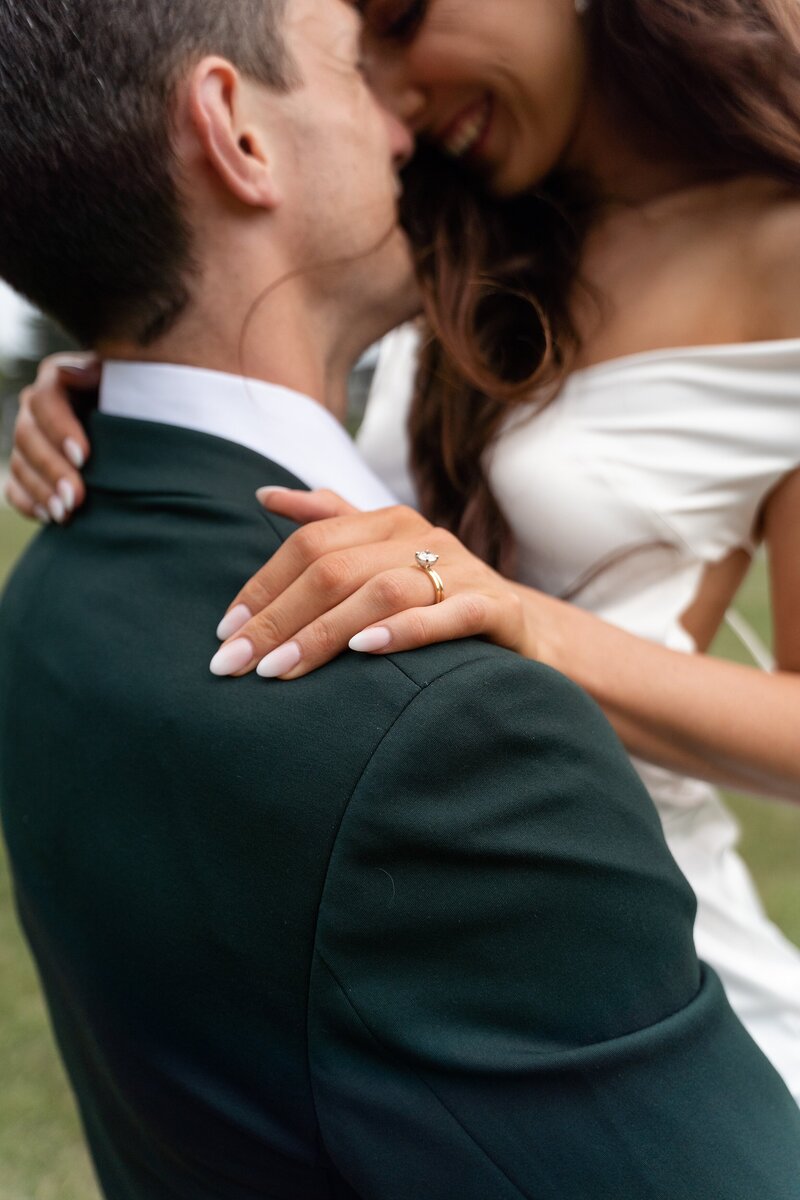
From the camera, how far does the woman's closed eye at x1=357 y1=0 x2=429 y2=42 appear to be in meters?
1.81

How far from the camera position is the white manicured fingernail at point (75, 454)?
5.28ft

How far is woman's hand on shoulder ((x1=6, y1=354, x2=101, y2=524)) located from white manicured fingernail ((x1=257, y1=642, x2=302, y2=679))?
553 mm

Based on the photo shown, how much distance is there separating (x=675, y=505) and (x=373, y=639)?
920 mm

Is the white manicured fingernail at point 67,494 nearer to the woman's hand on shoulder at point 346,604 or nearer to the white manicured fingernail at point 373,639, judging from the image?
the woman's hand on shoulder at point 346,604

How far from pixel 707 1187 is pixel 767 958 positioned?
88cm

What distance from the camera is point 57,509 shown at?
5.17 ft

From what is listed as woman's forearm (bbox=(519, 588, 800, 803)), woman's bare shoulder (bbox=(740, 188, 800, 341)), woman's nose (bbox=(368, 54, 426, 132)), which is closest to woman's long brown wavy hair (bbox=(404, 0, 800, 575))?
woman's bare shoulder (bbox=(740, 188, 800, 341))

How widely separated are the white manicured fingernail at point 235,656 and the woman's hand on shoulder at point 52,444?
1.65 feet

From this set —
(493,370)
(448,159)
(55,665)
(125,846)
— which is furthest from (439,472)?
(125,846)

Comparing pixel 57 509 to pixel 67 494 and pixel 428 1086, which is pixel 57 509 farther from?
pixel 428 1086

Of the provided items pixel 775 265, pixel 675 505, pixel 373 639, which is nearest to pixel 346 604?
pixel 373 639

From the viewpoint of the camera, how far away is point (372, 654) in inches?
45.0

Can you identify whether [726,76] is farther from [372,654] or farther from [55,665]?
[55,665]

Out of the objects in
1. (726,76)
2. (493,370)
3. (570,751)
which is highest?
(726,76)
